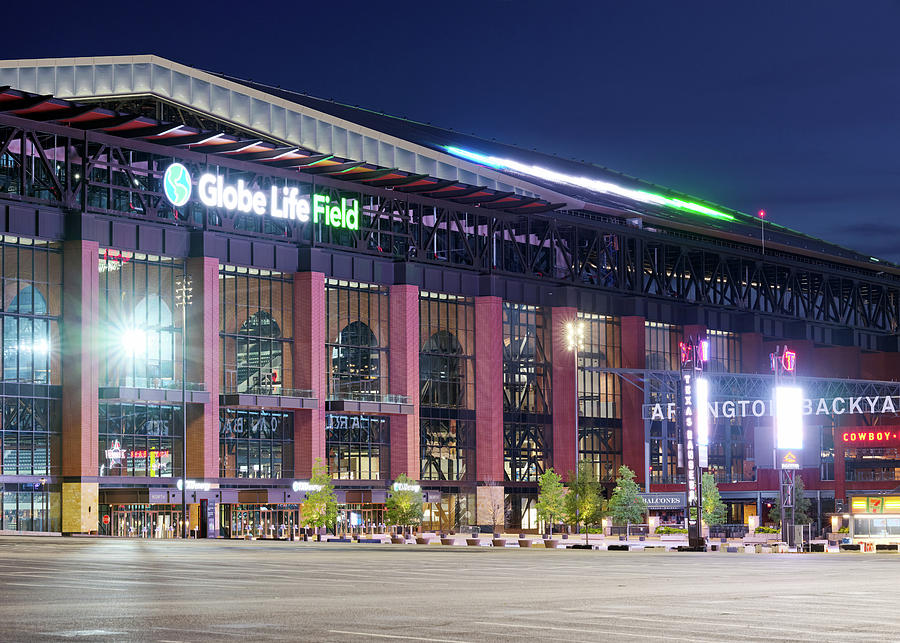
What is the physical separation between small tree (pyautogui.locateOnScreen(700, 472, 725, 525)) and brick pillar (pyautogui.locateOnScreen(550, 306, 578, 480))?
12.1 meters

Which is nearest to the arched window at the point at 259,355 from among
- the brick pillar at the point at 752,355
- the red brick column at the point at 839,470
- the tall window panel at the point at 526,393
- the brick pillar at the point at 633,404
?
the tall window panel at the point at 526,393

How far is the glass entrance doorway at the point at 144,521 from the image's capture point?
8838 centimetres

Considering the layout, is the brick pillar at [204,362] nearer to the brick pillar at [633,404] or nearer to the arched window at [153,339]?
the arched window at [153,339]

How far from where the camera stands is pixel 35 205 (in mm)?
85562

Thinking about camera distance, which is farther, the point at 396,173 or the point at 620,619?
the point at 396,173

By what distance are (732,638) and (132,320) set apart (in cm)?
7688

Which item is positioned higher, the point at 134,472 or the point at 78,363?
the point at 78,363

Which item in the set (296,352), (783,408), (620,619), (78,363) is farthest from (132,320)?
(620,619)

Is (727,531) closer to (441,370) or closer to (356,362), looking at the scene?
(441,370)

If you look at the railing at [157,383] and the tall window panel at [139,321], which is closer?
the tall window panel at [139,321]

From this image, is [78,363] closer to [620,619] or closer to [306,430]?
[306,430]

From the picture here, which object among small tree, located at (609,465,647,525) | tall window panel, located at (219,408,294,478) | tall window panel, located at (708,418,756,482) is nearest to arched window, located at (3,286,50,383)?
tall window panel, located at (219,408,294,478)

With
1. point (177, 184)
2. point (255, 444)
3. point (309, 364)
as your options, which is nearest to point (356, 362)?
point (309, 364)

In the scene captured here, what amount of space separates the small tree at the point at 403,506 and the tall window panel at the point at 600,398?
75.2 feet
